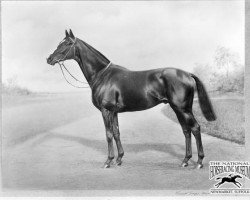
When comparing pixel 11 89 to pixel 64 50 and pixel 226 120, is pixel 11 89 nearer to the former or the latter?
pixel 64 50

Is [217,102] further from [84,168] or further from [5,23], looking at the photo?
[5,23]

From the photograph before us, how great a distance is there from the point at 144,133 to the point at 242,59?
1.44 metres

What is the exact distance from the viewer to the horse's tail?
4168mm

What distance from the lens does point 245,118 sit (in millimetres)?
4484

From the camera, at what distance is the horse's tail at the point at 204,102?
4.17 meters

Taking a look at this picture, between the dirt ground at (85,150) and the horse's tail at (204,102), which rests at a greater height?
the horse's tail at (204,102)

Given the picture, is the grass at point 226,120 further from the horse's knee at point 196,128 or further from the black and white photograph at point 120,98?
the horse's knee at point 196,128

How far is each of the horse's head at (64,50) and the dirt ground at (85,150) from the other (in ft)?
1.85

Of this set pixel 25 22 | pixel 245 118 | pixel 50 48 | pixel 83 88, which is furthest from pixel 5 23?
pixel 245 118

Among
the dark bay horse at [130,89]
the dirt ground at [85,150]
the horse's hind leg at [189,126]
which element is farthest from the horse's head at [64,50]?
the horse's hind leg at [189,126]

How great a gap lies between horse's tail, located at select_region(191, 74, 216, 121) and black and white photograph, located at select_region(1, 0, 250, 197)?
2 centimetres

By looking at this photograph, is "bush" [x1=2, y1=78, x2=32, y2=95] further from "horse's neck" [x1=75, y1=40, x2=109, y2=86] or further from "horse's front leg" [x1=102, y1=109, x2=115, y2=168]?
"horse's front leg" [x1=102, y1=109, x2=115, y2=168]

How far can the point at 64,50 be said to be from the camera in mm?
4359

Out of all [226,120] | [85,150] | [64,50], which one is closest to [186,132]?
[226,120]
